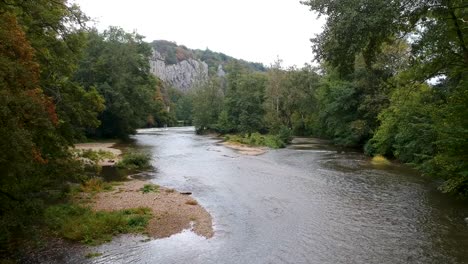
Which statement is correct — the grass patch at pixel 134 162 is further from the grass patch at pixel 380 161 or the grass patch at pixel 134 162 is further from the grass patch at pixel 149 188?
the grass patch at pixel 380 161

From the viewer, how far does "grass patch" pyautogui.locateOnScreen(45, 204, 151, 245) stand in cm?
1353

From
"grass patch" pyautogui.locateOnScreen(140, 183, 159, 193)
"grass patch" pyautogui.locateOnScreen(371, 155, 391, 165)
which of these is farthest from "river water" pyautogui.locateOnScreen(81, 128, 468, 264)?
"grass patch" pyautogui.locateOnScreen(371, 155, 391, 165)

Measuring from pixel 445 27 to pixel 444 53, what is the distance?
5.54 ft

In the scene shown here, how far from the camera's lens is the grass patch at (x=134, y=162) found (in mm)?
29792

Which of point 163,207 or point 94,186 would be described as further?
point 94,186

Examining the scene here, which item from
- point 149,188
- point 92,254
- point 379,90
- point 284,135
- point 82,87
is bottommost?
point 92,254

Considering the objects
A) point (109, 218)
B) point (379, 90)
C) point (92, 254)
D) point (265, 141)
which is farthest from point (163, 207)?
point (265, 141)

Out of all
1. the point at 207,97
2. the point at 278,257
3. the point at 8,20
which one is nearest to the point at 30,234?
the point at 8,20

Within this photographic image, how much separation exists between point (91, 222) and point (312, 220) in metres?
8.67

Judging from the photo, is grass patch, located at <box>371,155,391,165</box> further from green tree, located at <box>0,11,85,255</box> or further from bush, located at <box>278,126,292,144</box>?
green tree, located at <box>0,11,85,255</box>

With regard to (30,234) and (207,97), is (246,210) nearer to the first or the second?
(30,234)

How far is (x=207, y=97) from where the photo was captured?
3314 inches

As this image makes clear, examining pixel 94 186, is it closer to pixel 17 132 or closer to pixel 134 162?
pixel 134 162

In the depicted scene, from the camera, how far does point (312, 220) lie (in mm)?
16484
